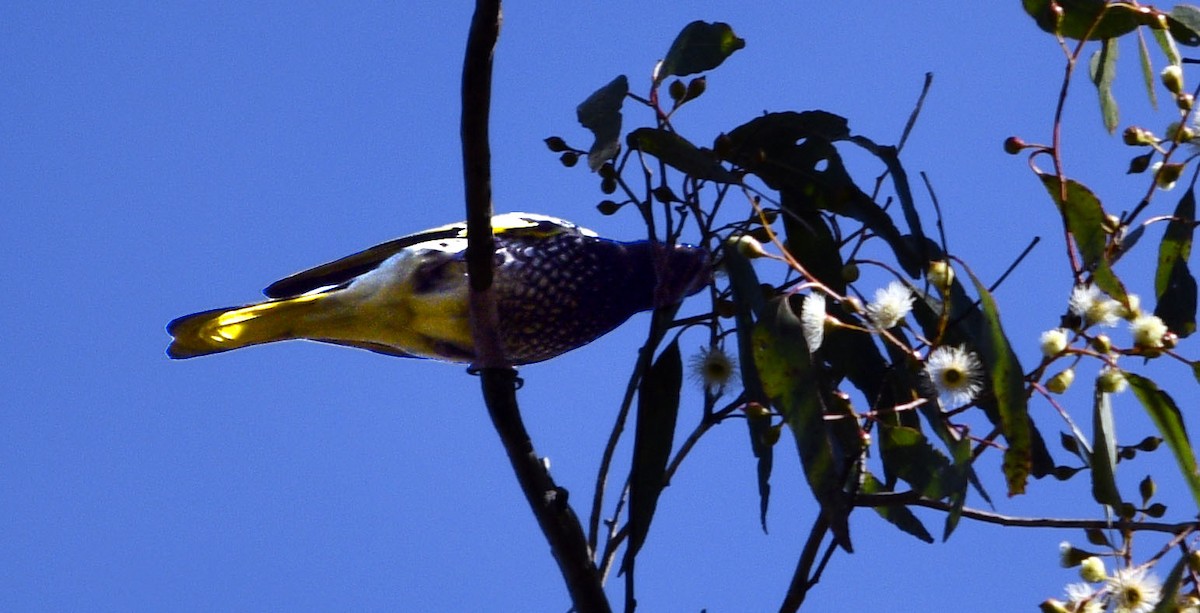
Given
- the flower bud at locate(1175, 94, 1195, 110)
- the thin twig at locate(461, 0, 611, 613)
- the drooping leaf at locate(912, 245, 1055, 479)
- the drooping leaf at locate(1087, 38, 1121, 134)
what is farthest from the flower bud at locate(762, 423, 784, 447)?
the drooping leaf at locate(1087, 38, 1121, 134)

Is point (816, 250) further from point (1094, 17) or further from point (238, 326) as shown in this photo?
point (238, 326)

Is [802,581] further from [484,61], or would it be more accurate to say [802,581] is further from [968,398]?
[484,61]

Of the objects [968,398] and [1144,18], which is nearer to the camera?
[968,398]

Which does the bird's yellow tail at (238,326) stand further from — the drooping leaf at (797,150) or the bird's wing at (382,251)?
the drooping leaf at (797,150)

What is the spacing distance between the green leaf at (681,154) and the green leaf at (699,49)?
90 millimetres

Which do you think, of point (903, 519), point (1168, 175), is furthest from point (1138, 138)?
point (903, 519)

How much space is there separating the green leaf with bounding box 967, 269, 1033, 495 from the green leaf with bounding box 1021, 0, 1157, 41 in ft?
1.70

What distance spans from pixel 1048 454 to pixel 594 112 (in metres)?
0.80

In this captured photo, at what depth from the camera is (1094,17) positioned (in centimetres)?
203

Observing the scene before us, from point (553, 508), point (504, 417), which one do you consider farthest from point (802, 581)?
point (504, 417)

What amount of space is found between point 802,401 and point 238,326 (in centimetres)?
157

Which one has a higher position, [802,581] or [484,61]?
[484,61]

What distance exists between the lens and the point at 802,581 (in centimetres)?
183

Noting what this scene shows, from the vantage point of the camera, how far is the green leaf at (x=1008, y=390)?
162cm
